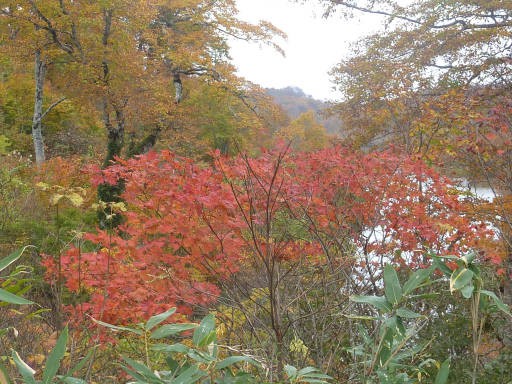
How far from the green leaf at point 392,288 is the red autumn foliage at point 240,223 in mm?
2246

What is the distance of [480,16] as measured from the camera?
1084 centimetres

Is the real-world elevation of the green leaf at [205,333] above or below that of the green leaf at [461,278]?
below

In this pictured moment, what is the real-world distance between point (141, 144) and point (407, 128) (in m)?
8.54

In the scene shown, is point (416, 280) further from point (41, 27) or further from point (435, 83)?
point (41, 27)

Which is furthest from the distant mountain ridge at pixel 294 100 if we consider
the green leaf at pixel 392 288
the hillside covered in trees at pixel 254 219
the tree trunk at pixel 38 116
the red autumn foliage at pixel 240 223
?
the green leaf at pixel 392 288

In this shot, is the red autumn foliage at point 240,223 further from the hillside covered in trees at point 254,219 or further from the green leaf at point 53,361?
the green leaf at point 53,361

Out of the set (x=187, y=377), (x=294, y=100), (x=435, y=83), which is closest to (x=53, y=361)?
(x=187, y=377)

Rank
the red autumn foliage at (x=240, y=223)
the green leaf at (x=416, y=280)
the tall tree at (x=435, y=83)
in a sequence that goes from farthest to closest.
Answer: the tall tree at (x=435, y=83) < the red autumn foliage at (x=240, y=223) < the green leaf at (x=416, y=280)

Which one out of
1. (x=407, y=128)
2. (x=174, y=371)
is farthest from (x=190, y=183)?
(x=407, y=128)

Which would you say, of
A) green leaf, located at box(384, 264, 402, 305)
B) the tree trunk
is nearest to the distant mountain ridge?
the tree trunk

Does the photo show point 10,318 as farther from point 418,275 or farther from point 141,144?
point 141,144

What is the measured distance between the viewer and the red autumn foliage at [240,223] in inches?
156

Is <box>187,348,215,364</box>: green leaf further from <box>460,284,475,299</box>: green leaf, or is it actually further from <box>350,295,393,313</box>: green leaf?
<box>460,284,475,299</box>: green leaf

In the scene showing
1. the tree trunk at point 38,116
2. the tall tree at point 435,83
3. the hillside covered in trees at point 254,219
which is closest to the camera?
the hillside covered in trees at point 254,219
